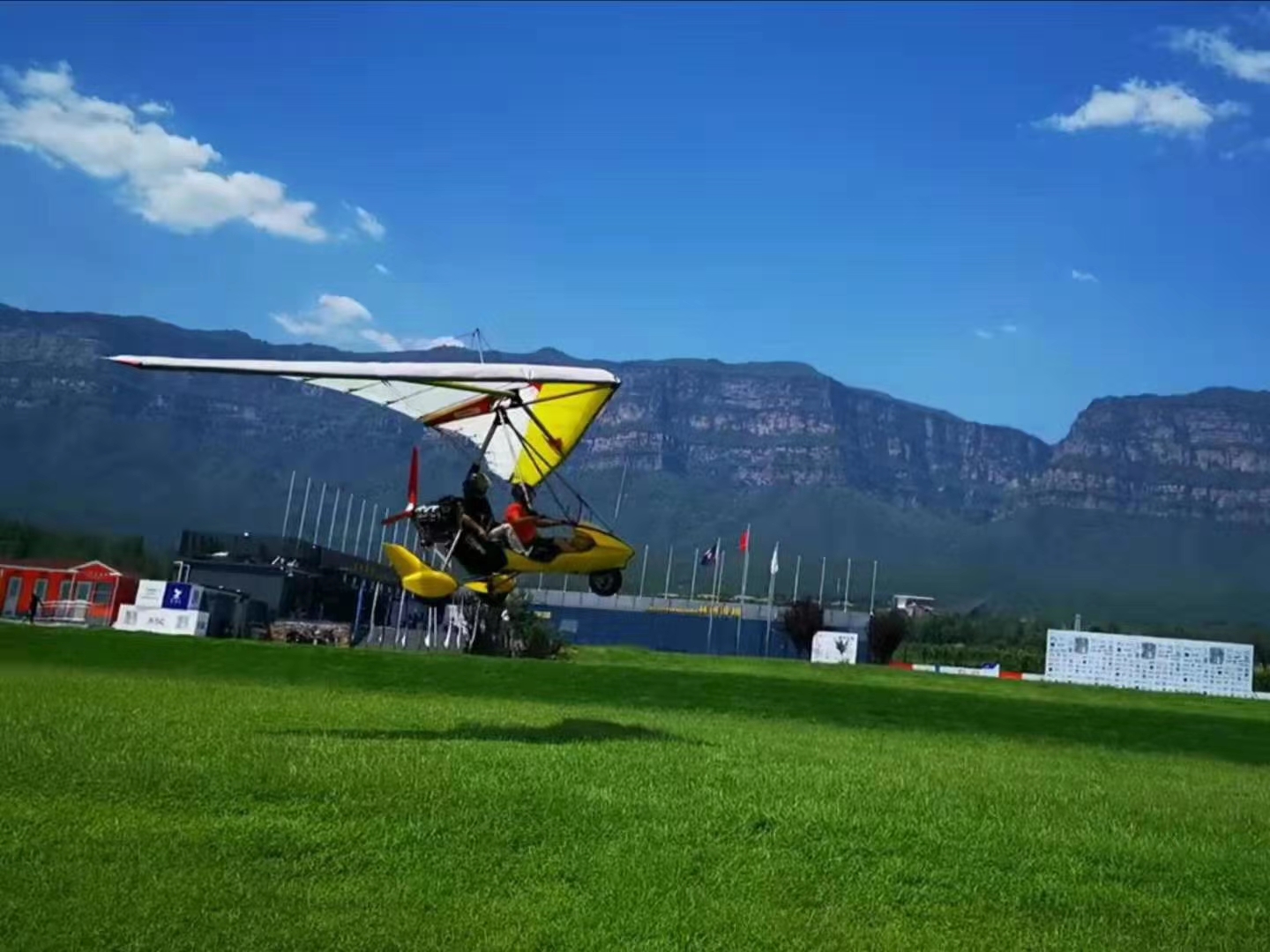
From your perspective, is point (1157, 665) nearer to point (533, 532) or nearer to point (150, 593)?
point (150, 593)

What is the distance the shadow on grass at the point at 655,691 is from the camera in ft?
98.6

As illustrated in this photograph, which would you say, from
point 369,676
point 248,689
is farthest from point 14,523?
point 248,689

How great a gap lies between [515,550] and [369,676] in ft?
54.9

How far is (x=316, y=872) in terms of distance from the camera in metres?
10.2

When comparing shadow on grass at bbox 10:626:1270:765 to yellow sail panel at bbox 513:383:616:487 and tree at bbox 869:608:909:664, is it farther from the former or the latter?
tree at bbox 869:608:909:664

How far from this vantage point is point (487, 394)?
68.6 ft

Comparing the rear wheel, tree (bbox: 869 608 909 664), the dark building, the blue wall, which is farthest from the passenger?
the blue wall

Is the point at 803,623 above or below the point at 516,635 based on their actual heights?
above

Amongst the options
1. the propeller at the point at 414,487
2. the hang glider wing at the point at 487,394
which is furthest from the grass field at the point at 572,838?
the hang glider wing at the point at 487,394

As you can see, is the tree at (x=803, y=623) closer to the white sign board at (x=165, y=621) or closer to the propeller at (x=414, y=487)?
the white sign board at (x=165, y=621)

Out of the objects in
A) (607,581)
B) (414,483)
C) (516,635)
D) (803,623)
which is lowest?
(516,635)

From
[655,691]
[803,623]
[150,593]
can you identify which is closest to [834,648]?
[803,623]

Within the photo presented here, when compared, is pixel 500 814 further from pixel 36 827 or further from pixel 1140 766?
pixel 1140 766

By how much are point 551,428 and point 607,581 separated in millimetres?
2835
